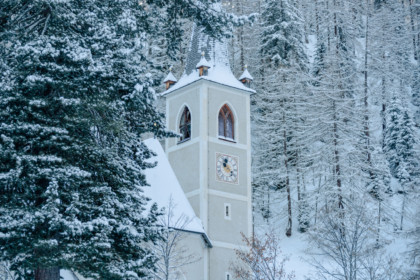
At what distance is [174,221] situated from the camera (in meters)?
26.1

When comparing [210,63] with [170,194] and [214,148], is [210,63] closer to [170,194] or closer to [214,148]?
[214,148]

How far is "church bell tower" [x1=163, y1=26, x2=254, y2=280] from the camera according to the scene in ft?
93.1

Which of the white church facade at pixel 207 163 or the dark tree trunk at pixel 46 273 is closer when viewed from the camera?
the dark tree trunk at pixel 46 273

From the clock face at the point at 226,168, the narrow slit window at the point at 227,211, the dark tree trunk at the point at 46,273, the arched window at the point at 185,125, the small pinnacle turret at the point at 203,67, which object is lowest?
the dark tree trunk at the point at 46,273

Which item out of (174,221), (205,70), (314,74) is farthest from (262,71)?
(174,221)

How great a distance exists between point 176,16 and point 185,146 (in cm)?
1702

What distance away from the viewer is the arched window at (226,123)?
30.7 metres

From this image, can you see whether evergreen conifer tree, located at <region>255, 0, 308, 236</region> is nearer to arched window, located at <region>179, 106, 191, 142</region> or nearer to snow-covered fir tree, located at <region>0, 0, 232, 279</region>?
arched window, located at <region>179, 106, 191, 142</region>

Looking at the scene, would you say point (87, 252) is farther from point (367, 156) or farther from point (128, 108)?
point (367, 156)

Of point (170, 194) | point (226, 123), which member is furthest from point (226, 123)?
point (170, 194)

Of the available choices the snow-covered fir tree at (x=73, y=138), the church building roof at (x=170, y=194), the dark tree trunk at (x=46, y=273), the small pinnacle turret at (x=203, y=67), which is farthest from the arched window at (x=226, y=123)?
the dark tree trunk at (x=46, y=273)

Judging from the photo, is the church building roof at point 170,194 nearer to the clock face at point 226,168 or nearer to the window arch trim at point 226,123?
the clock face at point 226,168

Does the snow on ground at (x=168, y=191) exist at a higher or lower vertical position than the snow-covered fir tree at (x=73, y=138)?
higher

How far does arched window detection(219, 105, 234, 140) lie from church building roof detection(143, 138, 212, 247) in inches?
118
